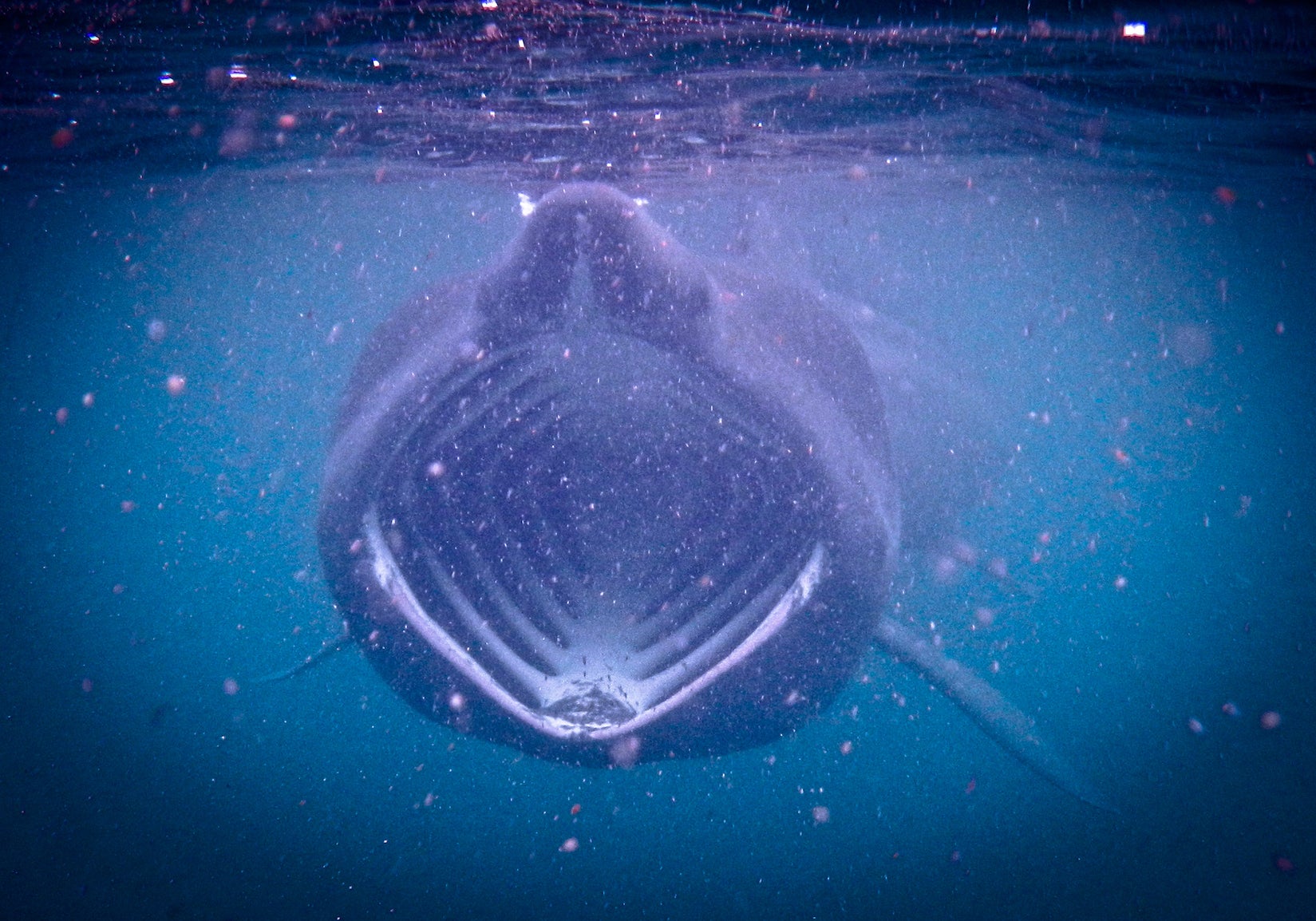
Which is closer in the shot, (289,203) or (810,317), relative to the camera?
(810,317)

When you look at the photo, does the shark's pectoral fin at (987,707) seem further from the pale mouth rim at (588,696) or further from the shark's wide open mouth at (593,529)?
the pale mouth rim at (588,696)

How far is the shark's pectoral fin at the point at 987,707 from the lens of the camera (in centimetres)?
466

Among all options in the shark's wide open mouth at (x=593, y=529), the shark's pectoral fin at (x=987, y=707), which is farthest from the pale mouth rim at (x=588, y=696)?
the shark's pectoral fin at (x=987, y=707)

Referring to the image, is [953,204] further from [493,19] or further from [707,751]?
[707,751]

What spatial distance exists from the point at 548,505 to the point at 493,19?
418 cm

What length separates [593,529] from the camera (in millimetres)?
5211

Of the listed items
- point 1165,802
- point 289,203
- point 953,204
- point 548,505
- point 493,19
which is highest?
point 289,203

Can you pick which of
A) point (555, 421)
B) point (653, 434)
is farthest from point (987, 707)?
point (555, 421)

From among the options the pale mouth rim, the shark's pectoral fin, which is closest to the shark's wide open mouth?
the pale mouth rim

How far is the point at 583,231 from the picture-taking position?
2832 mm

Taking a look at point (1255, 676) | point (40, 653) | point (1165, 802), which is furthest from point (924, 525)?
point (40, 653)

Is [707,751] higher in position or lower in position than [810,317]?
lower

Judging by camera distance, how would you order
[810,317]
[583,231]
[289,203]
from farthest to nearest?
[289,203] → [810,317] → [583,231]

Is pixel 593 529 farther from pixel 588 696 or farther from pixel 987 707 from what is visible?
pixel 987 707
